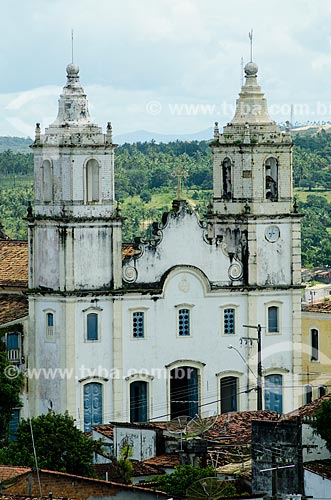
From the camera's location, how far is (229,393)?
7344cm

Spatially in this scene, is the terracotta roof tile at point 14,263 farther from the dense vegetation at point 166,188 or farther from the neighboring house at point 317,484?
the dense vegetation at point 166,188

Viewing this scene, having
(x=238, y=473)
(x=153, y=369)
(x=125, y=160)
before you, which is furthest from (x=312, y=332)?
(x=125, y=160)

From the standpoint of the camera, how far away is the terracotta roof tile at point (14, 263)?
2953 inches

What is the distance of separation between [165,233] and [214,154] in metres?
4.49

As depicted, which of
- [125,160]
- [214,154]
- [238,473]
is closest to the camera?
[238,473]

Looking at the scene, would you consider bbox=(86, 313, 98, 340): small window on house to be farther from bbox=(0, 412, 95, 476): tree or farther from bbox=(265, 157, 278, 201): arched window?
bbox=(0, 412, 95, 476): tree

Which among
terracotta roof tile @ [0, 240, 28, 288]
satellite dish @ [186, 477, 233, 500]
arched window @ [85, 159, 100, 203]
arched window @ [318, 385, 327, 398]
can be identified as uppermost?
arched window @ [85, 159, 100, 203]

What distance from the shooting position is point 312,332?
76125 millimetres

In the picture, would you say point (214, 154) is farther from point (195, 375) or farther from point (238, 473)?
point (238, 473)

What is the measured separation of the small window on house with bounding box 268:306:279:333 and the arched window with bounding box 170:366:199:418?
11.1 feet

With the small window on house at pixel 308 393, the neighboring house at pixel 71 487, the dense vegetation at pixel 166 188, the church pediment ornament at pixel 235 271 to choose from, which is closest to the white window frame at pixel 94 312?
the church pediment ornament at pixel 235 271

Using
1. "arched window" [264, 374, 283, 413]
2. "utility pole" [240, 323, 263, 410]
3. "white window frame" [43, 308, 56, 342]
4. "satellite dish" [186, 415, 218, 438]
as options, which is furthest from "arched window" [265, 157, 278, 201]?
"satellite dish" [186, 415, 218, 438]

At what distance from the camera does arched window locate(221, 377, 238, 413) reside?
7325 cm

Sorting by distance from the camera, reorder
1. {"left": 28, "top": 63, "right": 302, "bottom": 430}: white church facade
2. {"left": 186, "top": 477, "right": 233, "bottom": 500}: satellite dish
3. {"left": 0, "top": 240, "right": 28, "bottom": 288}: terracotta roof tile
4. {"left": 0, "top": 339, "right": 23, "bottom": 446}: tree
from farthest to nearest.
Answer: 1. {"left": 0, "top": 240, "right": 28, "bottom": 288}: terracotta roof tile
2. {"left": 28, "top": 63, "right": 302, "bottom": 430}: white church facade
3. {"left": 0, "top": 339, "right": 23, "bottom": 446}: tree
4. {"left": 186, "top": 477, "right": 233, "bottom": 500}: satellite dish
